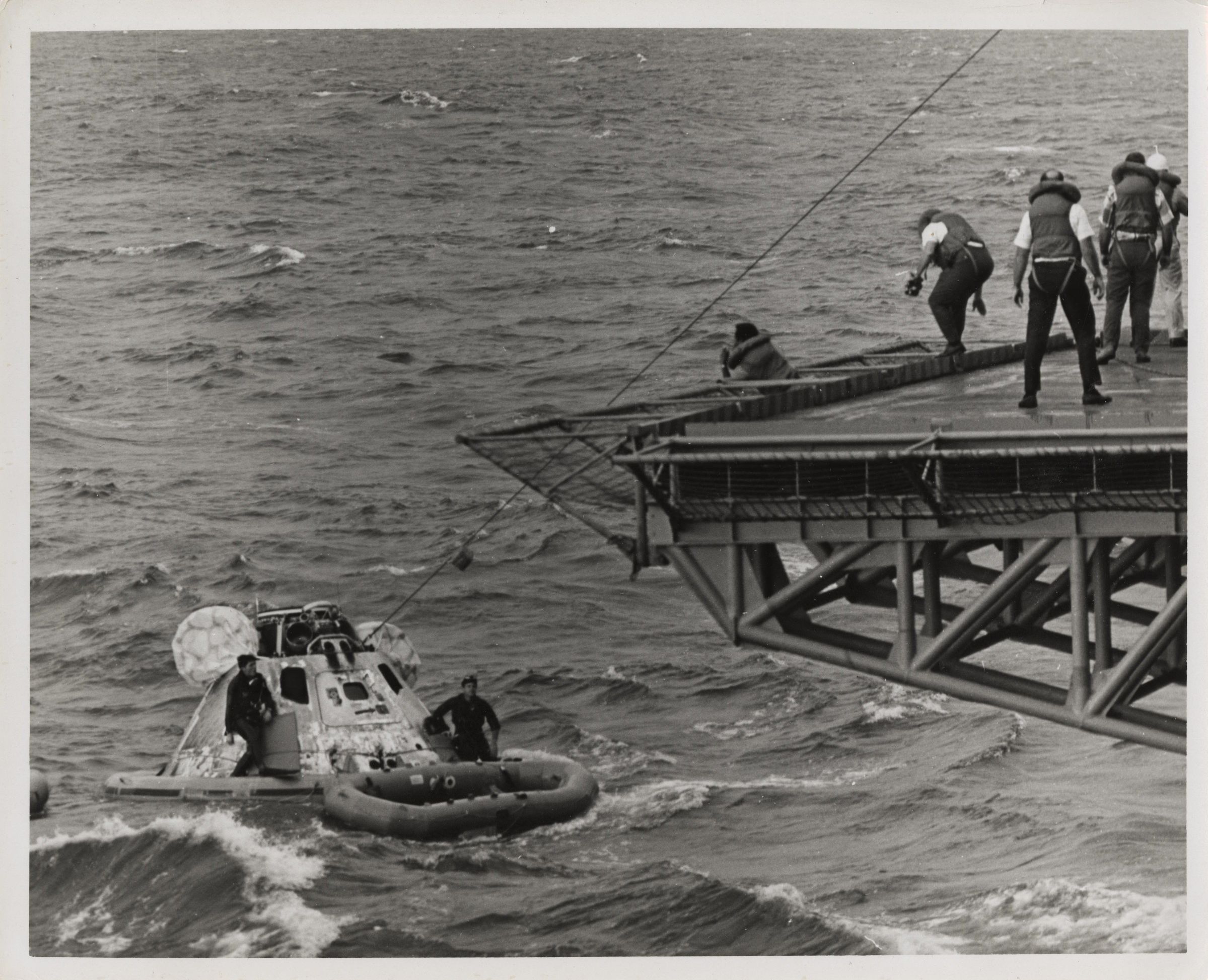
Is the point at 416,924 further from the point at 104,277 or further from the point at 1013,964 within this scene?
the point at 104,277

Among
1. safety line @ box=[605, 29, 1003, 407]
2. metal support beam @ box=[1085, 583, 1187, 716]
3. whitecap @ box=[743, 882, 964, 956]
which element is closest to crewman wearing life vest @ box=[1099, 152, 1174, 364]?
safety line @ box=[605, 29, 1003, 407]

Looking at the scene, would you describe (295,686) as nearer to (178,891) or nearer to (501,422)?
(178,891)

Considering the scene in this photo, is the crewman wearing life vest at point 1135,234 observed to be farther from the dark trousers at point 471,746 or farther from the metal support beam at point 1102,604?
the dark trousers at point 471,746

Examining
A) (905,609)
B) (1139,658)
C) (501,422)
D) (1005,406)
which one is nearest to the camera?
(1139,658)

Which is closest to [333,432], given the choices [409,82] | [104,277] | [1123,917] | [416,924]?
[104,277]

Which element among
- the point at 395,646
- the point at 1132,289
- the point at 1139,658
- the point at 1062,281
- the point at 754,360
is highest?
the point at 1132,289

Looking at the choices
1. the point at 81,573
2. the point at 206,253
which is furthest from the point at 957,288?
the point at 206,253

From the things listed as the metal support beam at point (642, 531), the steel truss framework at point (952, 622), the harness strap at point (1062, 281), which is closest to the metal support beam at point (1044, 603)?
the steel truss framework at point (952, 622)
